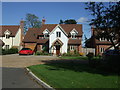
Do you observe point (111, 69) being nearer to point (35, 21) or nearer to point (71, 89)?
point (71, 89)

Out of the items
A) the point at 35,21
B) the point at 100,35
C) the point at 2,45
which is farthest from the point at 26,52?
the point at 35,21

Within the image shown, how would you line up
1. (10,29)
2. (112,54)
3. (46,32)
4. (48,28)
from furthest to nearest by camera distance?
1. (10,29)
2. (48,28)
3. (46,32)
4. (112,54)

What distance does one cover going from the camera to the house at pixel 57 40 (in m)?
42.4

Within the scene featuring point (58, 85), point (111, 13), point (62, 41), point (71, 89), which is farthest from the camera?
point (62, 41)

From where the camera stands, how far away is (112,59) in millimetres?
13922

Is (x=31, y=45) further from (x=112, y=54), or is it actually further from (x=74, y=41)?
(x=112, y=54)

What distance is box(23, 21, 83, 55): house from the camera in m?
42.4

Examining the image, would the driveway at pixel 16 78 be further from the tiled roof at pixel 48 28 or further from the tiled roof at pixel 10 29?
the tiled roof at pixel 10 29

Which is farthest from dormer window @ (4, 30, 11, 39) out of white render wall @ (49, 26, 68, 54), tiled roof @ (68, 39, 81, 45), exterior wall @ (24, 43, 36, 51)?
tiled roof @ (68, 39, 81, 45)

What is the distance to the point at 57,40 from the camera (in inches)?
1650

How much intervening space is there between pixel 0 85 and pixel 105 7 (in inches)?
418

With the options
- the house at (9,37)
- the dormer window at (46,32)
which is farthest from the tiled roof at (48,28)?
the house at (9,37)

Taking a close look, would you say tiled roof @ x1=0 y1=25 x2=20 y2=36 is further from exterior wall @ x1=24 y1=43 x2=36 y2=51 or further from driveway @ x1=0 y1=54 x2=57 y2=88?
driveway @ x1=0 y1=54 x2=57 y2=88

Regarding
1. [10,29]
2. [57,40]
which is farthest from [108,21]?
[10,29]
